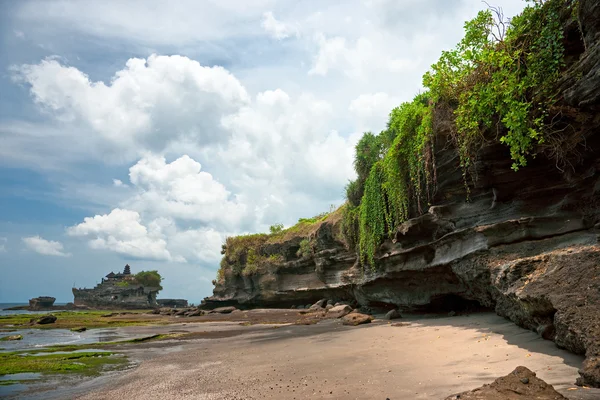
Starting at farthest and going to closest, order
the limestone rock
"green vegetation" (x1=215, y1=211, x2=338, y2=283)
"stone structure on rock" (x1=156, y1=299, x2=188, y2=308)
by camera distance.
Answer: "stone structure on rock" (x1=156, y1=299, x2=188, y2=308)
"green vegetation" (x1=215, y1=211, x2=338, y2=283)
the limestone rock

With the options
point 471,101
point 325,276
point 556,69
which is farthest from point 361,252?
point 556,69

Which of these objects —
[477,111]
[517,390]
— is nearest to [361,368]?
[517,390]

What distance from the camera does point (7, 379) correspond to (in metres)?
8.56

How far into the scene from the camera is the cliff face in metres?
5.85

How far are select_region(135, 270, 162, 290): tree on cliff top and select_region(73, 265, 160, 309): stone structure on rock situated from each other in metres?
1.06

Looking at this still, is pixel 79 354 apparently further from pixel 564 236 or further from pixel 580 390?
pixel 564 236

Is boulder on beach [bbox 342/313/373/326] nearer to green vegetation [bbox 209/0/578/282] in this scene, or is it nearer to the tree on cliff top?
green vegetation [bbox 209/0/578/282]

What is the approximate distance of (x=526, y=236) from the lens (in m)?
9.57

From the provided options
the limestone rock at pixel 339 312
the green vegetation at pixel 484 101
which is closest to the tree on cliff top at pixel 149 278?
the limestone rock at pixel 339 312

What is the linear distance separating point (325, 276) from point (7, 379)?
19650 mm

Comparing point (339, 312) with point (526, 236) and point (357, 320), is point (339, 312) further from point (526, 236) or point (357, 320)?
point (526, 236)

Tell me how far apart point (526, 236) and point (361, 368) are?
20.2 feet

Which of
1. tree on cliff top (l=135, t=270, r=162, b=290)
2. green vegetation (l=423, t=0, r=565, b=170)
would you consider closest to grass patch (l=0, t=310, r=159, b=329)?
green vegetation (l=423, t=0, r=565, b=170)

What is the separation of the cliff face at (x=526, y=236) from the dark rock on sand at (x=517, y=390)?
65 centimetres
